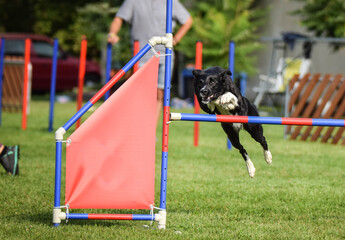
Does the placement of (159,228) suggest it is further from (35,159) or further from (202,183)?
(35,159)

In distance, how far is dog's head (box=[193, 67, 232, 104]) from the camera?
392cm

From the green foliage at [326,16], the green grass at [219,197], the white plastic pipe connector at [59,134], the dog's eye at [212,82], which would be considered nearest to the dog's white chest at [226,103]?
the dog's eye at [212,82]

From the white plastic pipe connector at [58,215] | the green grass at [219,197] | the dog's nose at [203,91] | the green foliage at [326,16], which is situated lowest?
the green grass at [219,197]

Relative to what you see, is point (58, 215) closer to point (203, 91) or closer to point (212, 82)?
point (203, 91)

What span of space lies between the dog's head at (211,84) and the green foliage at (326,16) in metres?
10.3

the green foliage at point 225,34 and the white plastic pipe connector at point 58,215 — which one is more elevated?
the green foliage at point 225,34

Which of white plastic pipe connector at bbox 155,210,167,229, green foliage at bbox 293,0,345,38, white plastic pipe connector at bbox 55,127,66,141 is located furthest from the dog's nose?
green foliage at bbox 293,0,345,38

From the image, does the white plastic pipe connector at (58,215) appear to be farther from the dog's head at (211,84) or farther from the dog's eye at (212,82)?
the dog's eye at (212,82)

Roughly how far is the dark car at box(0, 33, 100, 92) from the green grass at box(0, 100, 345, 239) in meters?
10.6

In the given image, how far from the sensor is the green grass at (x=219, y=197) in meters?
3.71

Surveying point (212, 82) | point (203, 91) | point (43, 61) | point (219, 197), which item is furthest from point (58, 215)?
point (43, 61)

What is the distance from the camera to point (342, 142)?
8562 millimetres

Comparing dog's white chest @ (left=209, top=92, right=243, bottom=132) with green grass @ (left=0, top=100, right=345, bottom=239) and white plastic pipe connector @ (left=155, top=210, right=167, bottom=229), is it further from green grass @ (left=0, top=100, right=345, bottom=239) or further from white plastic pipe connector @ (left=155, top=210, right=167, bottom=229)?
white plastic pipe connector @ (left=155, top=210, right=167, bottom=229)

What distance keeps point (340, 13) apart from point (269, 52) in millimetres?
5121
